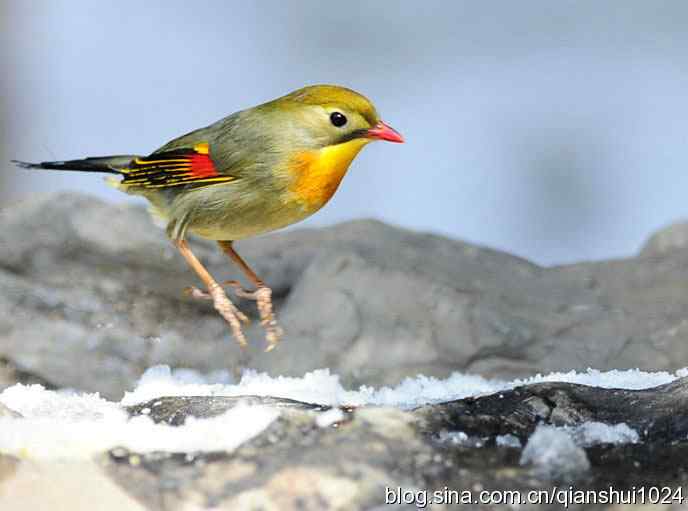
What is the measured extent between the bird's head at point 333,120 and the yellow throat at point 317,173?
2 cm

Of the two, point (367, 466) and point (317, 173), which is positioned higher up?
point (317, 173)

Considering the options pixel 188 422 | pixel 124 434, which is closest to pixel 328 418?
pixel 188 422

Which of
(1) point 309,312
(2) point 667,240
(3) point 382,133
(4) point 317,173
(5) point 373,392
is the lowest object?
(5) point 373,392

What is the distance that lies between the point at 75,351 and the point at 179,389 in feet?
3.66

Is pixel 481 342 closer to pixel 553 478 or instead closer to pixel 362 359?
pixel 362 359

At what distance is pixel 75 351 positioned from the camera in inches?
184

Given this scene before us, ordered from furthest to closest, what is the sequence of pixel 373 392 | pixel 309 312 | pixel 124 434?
pixel 309 312, pixel 373 392, pixel 124 434

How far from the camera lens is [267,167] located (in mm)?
3693

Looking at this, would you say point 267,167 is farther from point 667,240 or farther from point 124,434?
point 667,240

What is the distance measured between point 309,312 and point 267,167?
1224mm

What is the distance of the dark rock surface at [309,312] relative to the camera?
15.2ft

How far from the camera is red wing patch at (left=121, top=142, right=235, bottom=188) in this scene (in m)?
3.81

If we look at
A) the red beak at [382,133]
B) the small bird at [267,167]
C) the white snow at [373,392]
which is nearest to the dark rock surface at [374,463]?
the white snow at [373,392]

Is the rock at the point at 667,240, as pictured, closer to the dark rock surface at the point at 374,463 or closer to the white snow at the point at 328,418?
the dark rock surface at the point at 374,463
